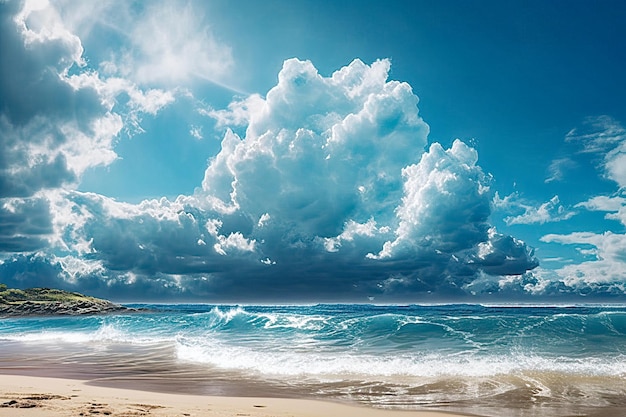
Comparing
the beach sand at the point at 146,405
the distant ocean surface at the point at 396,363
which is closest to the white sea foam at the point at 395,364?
the distant ocean surface at the point at 396,363

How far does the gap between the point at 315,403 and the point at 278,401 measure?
1.06 meters

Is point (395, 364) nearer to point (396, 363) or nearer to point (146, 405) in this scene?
point (396, 363)

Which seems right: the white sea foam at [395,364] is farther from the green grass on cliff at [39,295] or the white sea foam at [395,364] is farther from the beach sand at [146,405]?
the green grass on cliff at [39,295]

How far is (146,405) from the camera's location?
444 inches

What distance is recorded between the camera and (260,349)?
25.0m

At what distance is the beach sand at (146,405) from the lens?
10250 mm

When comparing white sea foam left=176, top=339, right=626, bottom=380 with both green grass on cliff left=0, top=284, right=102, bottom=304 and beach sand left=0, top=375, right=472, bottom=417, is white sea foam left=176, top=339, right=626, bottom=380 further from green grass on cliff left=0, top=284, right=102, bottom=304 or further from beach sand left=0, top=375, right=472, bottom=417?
green grass on cliff left=0, top=284, right=102, bottom=304

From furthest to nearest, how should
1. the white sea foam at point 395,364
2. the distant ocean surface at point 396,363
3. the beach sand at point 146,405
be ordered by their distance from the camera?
the white sea foam at point 395,364, the distant ocean surface at point 396,363, the beach sand at point 146,405

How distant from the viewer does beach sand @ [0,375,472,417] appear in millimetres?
10250

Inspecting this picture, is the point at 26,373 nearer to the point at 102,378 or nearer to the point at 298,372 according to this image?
the point at 102,378

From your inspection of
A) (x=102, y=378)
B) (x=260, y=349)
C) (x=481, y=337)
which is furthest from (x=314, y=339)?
(x=102, y=378)

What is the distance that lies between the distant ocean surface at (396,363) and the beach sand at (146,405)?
1303 mm

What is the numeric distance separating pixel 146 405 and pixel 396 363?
36.2ft

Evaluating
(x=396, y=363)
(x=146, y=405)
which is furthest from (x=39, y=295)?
(x=146, y=405)
